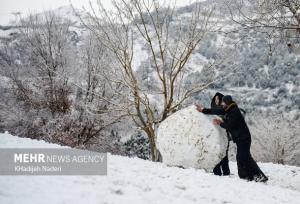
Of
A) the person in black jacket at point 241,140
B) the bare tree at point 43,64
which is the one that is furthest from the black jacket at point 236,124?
the bare tree at point 43,64

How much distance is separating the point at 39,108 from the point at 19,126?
1.84 meters

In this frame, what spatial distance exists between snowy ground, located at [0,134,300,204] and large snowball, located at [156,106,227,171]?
53.3 inches

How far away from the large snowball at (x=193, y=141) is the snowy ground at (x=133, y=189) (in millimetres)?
1354

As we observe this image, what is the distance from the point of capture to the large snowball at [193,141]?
8.64m

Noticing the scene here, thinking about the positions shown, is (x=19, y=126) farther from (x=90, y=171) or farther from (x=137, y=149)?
(x=90, y=171)

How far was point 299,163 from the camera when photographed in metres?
28.6

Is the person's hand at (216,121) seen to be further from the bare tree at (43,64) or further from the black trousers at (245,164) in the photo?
the bare tree at (43,64)

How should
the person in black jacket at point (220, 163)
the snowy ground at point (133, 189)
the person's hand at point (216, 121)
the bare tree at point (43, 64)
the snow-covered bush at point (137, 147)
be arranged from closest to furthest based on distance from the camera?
the snowy ground at point (133, 189) < the person's hand at point (216, 121) < the person in black jacket at point (220, 163) < the bare tree at point (43, 64) < the snow-covered bush at point (137, 147)

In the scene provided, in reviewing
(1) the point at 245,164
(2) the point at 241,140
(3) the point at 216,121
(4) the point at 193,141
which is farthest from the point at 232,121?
(4) the point at 193,141

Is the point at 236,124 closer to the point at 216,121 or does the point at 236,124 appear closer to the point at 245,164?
the point at 216,121

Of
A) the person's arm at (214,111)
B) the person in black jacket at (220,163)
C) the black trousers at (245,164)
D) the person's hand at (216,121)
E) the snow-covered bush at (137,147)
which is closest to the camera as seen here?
the black trousers at (245,164)

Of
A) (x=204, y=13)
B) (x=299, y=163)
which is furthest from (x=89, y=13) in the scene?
(x=299, y=163)

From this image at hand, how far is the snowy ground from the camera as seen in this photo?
4.35 m

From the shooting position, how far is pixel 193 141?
8828 mm
